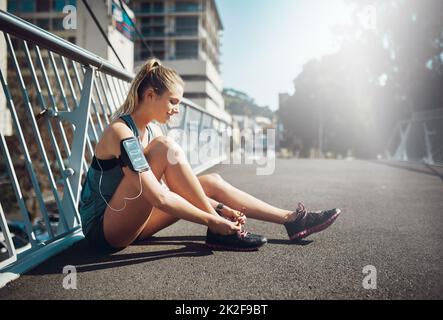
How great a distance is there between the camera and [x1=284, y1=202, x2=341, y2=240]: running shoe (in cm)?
236

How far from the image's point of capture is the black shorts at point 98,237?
2.04 meters

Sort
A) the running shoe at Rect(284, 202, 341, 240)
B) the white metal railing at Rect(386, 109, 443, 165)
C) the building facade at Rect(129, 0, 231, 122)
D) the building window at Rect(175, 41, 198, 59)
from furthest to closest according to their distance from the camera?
the building window at Rect(175, 41, 198, 59)
the building facade at Rect(129, 0, 231, 122)
the white metal railing at Rect(386, 109, 443, 165)
the running shoe at Rect(284, 202, 341, 240)

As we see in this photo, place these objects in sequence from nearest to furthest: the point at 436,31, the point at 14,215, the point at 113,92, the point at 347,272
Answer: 1. the point at 347,272
2. the point at 113,92
3. the point at 436,31
4. the point at 14,215

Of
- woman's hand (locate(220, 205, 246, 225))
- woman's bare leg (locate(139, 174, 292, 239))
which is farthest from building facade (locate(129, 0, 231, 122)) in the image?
woman's hand (locate(220, 205, 246, 225))

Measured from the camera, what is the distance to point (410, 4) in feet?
30.2

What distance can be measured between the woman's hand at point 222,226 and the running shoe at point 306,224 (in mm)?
418

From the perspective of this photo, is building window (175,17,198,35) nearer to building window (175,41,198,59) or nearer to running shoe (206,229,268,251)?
building window (175,41,198,59)

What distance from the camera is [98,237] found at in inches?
80.9

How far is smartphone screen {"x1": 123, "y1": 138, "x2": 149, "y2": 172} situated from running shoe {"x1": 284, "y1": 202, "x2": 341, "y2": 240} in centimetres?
101

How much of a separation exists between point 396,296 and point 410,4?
9.49 m

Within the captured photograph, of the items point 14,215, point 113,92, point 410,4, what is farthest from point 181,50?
point 113,92

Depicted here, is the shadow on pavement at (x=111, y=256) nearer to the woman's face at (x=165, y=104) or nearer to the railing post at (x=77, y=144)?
the railing post at (x=77, y=144)

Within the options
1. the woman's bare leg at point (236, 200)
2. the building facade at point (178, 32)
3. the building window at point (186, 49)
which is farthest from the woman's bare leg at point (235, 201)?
the building window at point (186, 49)
